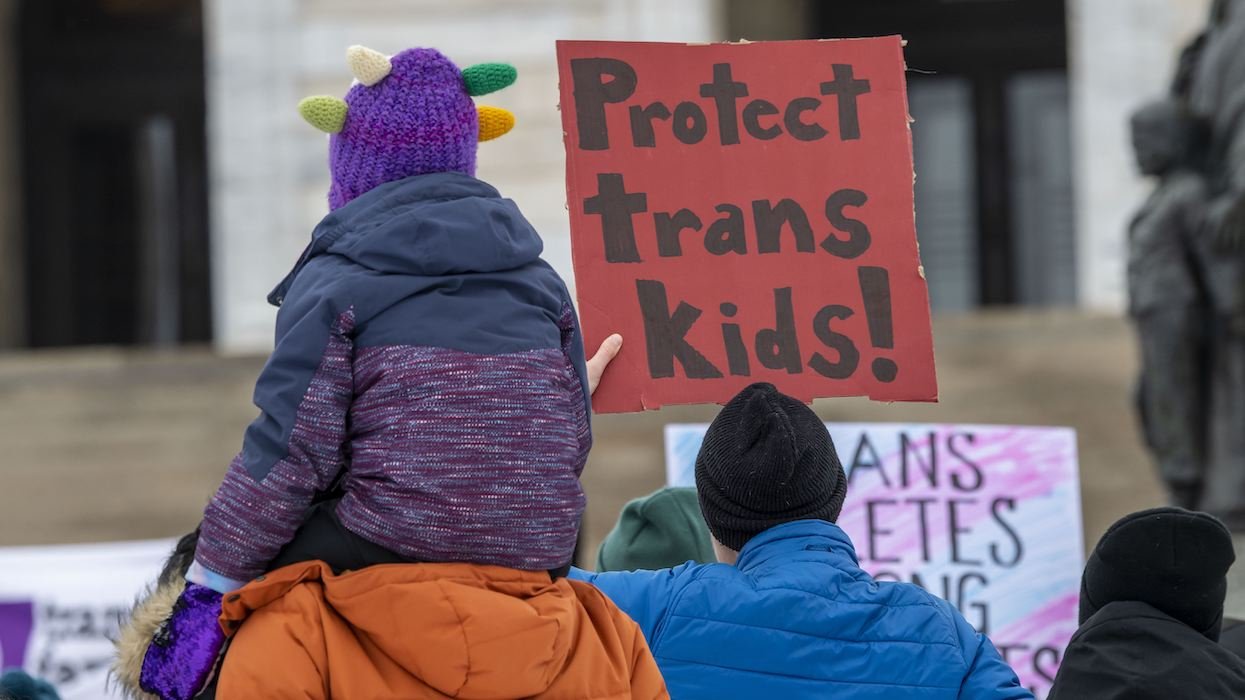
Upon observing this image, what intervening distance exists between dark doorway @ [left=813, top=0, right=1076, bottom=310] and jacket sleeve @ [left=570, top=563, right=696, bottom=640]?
10.9 meters

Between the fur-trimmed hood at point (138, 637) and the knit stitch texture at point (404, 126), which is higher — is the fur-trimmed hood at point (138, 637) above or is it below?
below

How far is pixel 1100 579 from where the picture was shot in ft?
7.72

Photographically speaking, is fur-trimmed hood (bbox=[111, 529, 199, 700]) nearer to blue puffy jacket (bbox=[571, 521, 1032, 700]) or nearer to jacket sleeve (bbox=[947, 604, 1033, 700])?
blue puffy jacket (bbox=[571, 521, 1032, 700])

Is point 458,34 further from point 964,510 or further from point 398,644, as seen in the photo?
point 398,644

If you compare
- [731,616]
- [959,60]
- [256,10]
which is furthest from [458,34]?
[731,616]

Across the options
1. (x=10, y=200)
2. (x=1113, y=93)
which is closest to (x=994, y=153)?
(x=1113, y=93)

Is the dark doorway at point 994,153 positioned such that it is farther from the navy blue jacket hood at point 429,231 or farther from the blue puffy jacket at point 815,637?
the navy blue jacket hood at point 429,231

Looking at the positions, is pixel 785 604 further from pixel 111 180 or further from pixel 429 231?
pixel 111 180

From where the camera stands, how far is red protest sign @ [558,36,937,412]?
291cm

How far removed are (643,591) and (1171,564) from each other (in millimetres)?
665

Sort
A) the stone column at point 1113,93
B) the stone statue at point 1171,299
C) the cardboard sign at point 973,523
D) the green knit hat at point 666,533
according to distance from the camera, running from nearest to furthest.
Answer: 1. the green knit hat at point 666,533
2. the cardboard sign at point 973,523
3. the stone statue at point 1171,299
4. the stone column at point 1113,93

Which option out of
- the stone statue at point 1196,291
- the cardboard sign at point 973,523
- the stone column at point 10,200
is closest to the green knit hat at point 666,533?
the cardboard sign at point 973,523

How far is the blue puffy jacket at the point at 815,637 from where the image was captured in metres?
2.25

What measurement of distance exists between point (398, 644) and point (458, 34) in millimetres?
9349
